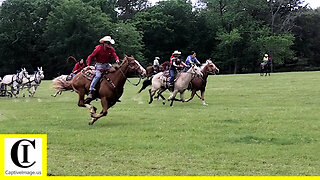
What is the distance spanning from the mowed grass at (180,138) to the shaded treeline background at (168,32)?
177 ft

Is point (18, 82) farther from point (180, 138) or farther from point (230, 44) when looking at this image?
point (230, 44)

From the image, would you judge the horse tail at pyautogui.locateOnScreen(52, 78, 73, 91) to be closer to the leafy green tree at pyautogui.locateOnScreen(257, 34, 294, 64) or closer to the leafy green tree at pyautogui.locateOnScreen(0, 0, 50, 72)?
the leafy green tree at pyautogui.locateOnScreen(257, 34, 294, 64)

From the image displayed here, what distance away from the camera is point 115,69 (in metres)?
16.0

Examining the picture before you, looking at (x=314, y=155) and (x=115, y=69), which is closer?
(x=314, y=155)

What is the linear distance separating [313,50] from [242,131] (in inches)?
2832

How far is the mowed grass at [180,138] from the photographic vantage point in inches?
377

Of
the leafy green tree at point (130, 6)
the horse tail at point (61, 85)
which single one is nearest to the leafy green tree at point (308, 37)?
the leafy green tree at point (130, 6)

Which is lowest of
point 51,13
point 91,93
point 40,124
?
point 40,124

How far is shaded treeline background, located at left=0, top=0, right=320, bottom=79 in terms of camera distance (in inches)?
2936

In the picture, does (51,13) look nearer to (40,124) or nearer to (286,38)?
(286,38)

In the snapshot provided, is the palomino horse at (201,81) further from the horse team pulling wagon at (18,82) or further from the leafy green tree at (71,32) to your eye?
the leafy green tree at (71,32)

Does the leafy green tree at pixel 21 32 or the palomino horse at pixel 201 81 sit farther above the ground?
the leafy green tree at pixel 21 32

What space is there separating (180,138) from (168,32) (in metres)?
70.8

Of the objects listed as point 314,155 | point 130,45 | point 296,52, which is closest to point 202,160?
point 314,155
